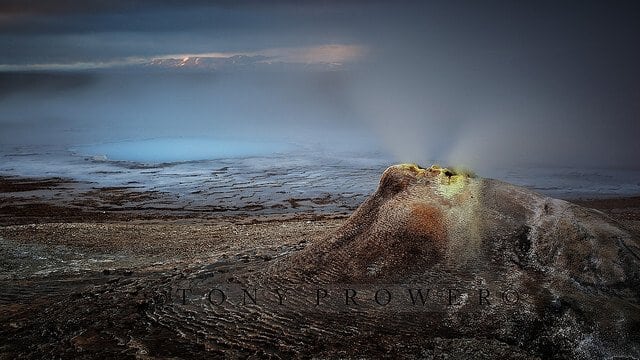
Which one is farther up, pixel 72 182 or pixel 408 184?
pixel 408 184

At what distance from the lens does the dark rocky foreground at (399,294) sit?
3.16m

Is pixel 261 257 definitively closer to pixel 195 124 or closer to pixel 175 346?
pixel 175 346

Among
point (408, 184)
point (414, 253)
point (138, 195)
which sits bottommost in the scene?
point (138, 195)

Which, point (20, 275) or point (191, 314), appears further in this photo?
point (20, 275)

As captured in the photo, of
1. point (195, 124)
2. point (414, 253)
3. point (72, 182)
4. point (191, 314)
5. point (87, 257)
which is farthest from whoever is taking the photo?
point (195, 124)

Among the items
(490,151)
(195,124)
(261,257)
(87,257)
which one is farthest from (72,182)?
(195,124)

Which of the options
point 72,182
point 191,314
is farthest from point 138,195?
point 191,314

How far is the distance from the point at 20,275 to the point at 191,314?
2.47m

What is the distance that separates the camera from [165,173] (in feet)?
51.7

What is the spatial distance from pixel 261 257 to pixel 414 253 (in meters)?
1.59

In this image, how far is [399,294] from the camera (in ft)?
11.6

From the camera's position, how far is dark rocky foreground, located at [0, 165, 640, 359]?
316 cm

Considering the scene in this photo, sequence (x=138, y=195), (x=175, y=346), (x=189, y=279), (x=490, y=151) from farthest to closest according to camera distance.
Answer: (x=490, y=151)
(x=138, y=195)
(x=189, y=279)
(x=175, y=346)

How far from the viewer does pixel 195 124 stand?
3672 cm
